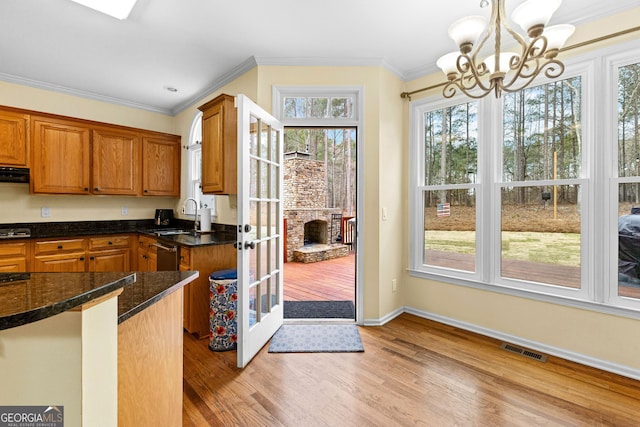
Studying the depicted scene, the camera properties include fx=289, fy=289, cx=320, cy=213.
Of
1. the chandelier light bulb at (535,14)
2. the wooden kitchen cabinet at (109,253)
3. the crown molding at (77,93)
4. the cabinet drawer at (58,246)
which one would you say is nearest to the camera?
the chandelier light bulb at (535,14)

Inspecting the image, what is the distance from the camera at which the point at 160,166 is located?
4168 mm

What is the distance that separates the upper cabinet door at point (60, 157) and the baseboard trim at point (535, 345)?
3796 mm

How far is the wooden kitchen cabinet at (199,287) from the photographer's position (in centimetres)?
266

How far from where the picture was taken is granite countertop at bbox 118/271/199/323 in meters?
0.97

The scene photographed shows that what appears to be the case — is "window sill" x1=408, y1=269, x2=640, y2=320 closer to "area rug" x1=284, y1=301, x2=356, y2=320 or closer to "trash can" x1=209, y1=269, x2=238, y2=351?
"area rug" x1=284, y1=301, x2=356, y2=320

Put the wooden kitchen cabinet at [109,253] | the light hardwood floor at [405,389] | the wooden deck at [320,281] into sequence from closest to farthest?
the light hardwood floor at [405,389] < the wooden kitchen cabinet at [109,253] < the wooden deck at [320,281]

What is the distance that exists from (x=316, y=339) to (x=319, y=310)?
2.39 ft

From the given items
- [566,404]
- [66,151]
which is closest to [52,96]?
[66,151]

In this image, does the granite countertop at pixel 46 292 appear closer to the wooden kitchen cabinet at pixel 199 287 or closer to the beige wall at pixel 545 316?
Result: the wooden kitchen cabinet at pixel 199 287

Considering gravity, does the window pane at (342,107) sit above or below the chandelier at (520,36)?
above

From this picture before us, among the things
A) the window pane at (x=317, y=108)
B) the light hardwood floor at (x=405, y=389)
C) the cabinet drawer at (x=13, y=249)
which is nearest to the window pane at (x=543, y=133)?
the light hardwood floor at (x=405, y=389)

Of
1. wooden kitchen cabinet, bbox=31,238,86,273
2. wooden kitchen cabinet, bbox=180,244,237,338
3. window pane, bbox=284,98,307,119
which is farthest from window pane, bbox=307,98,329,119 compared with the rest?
wooden kitchen cabinet, bbox=31,238,86,273

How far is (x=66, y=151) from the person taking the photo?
135 inches

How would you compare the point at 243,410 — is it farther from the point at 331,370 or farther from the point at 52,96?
the point at 52,96
